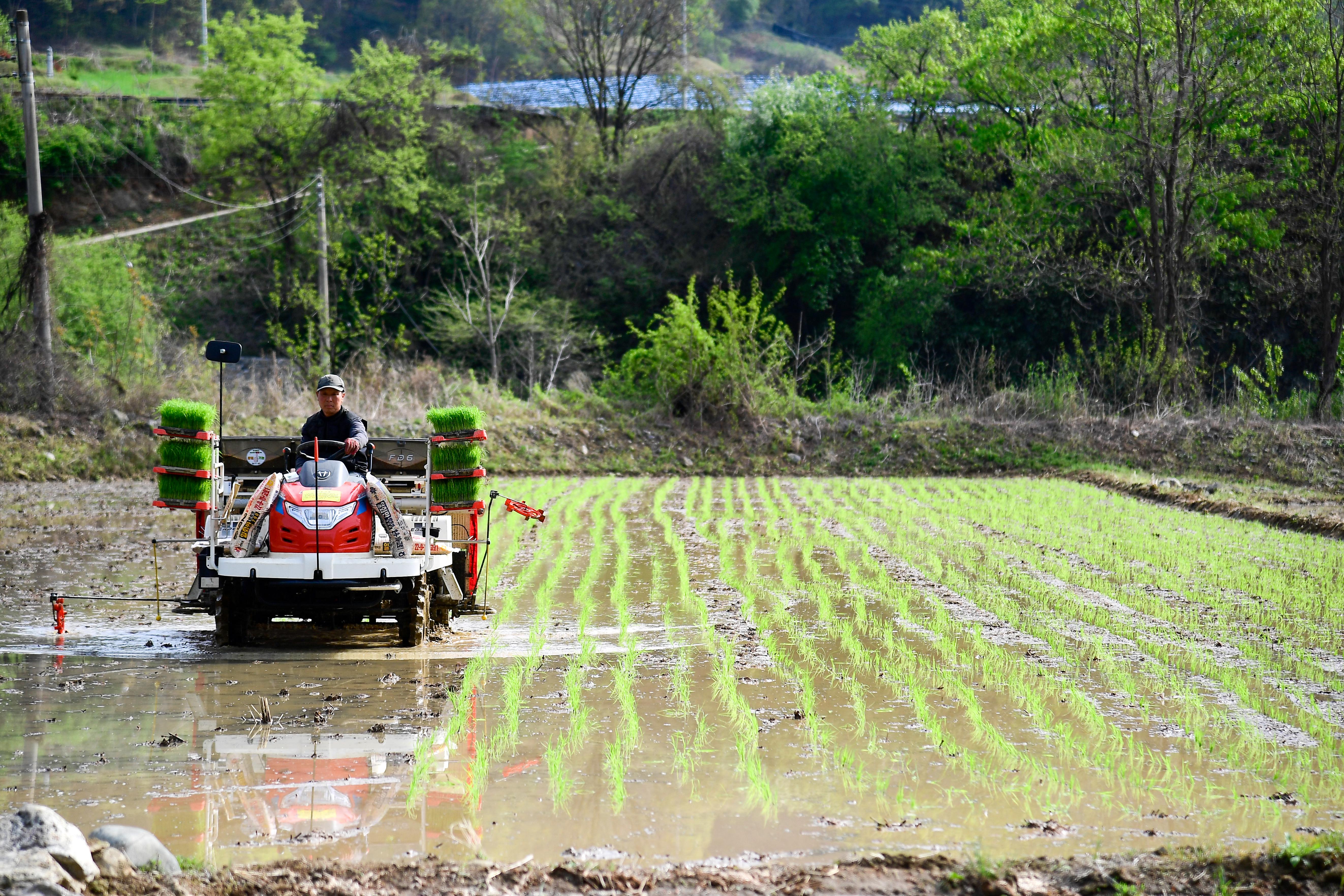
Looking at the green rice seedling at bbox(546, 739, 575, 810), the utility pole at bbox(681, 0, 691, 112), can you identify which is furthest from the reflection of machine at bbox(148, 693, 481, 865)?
the utility pole at bbox(681, 0, 691, 112)

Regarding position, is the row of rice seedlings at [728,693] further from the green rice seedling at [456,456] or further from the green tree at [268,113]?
the green tree at [268,113]

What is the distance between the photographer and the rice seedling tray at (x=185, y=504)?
888 centimetres

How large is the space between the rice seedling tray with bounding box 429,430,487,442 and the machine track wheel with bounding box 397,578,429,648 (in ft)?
3.66

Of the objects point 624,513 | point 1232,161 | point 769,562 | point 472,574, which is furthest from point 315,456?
→ point 1232,161

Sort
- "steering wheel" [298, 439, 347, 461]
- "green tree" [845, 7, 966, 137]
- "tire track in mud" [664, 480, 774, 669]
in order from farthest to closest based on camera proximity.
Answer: "green tree" [845, 7, 966, 137] < "steering wheel" [298, 439, 347, 461] < "tire track in mud" [664, 480, 774, 669]

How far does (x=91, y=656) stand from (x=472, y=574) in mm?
2769

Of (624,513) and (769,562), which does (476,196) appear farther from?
(769,562)

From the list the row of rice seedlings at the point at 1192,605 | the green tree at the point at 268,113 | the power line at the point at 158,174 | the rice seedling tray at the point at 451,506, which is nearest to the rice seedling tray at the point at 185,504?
the rice seedling tray at the point at 451,506

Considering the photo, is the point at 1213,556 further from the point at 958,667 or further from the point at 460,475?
the point at 460,475

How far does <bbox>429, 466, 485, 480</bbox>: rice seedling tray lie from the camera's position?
923 centimetres

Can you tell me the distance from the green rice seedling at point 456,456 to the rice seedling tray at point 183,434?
64.8 inches

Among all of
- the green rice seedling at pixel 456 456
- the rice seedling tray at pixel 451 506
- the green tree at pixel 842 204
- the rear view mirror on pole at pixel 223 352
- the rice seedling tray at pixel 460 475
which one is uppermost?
the green tree at pixel 842 204

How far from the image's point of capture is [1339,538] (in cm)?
1370

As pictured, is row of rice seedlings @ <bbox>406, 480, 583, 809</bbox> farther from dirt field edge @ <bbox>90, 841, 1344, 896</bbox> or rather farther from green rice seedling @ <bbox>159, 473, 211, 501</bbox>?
green rice seedling @ <bbox>159, 473, 211, 501</bbox>
